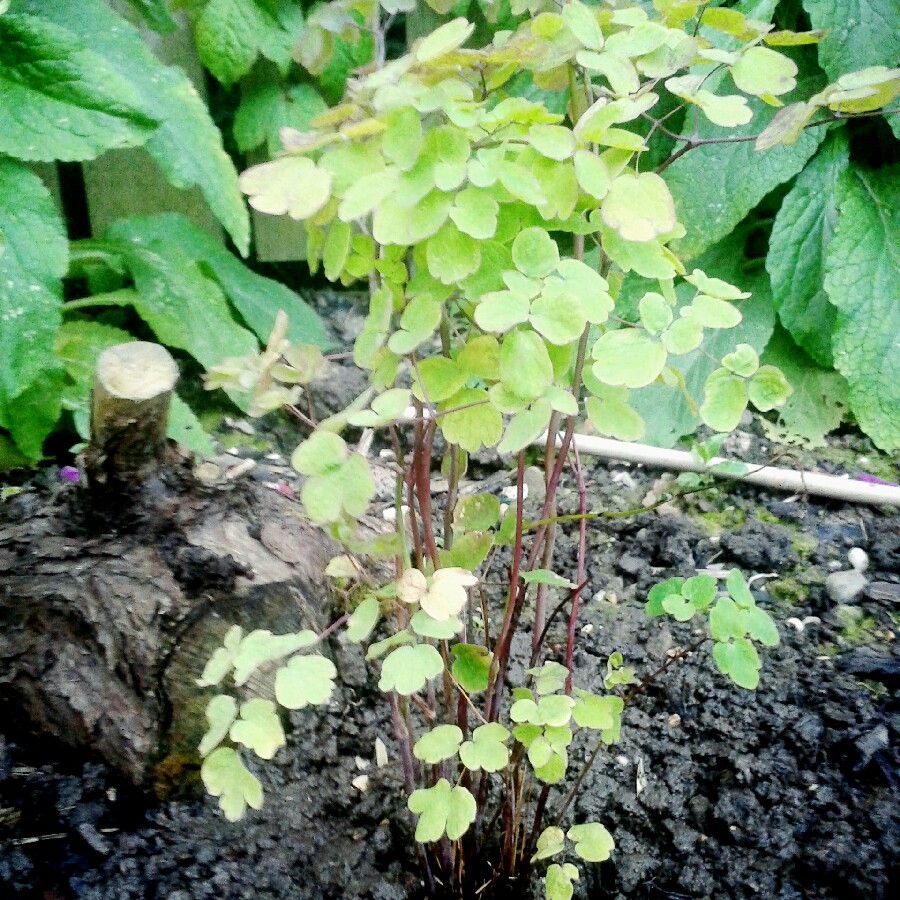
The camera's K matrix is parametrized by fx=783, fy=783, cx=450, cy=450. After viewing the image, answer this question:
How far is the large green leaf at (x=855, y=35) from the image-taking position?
1608mm

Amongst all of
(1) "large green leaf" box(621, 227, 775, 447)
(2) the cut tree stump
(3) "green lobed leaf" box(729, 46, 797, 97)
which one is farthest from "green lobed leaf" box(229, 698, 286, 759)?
(1) "large green leaf" box(621, 227, 775, 447)

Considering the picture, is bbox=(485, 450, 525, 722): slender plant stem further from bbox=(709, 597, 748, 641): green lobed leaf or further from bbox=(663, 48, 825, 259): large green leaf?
bbox=(663, 48, 825, 259): large green leaf

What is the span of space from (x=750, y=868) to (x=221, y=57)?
1.87m

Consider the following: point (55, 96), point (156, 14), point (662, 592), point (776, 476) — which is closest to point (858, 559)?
point (776, 476)

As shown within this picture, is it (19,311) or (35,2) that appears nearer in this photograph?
(19,311)

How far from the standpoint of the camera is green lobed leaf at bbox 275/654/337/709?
56 centimetres

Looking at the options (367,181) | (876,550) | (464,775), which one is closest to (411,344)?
(367,181)

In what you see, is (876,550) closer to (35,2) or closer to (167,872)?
(167,872)

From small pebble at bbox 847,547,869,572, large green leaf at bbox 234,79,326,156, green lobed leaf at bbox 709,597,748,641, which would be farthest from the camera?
large green leaf at bbox 234,79,326,156

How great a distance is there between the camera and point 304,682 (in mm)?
573

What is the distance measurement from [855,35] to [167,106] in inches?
54.4

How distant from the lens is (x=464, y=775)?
0.82 metres

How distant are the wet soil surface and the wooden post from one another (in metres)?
0.36

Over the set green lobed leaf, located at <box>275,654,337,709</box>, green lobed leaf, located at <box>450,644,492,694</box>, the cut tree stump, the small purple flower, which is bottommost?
the small purple flower
